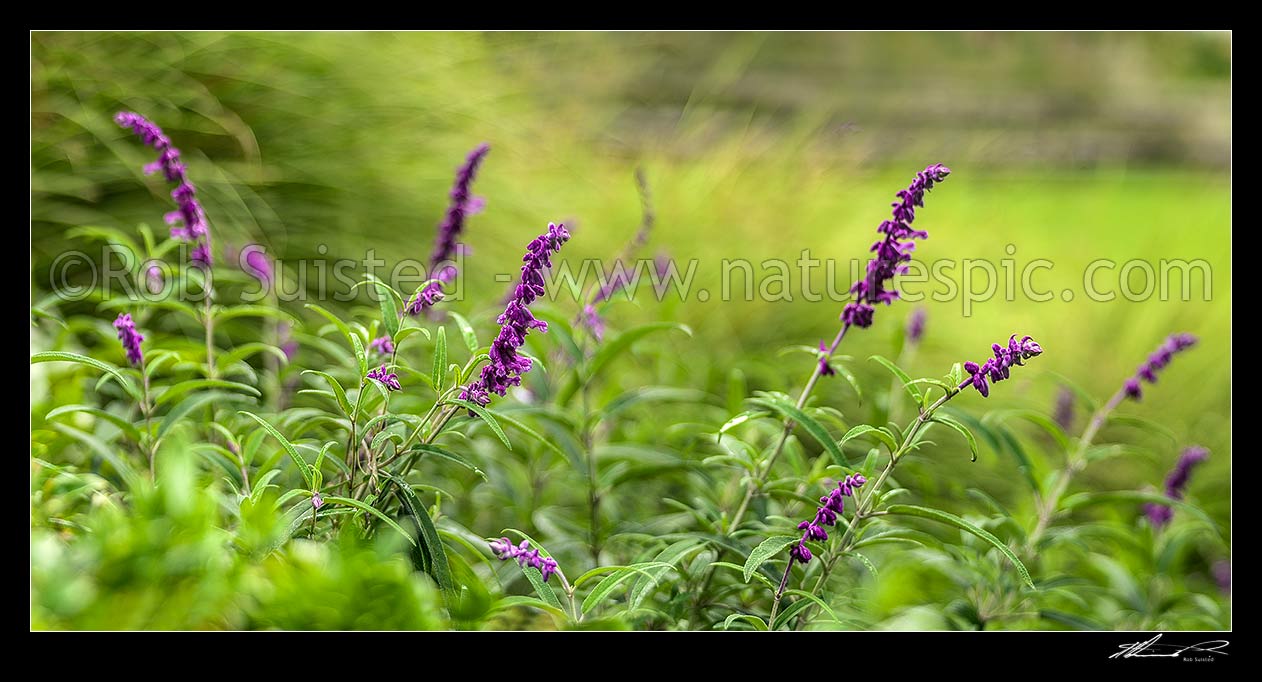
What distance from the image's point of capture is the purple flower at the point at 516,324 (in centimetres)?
116

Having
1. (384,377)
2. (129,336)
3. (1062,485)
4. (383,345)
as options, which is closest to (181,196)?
(129,336)

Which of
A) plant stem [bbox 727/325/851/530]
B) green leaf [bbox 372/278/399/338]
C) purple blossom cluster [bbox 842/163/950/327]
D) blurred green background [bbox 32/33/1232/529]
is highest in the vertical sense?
blurred green background [bbox 32/33/1232/529]

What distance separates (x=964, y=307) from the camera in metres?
4.84

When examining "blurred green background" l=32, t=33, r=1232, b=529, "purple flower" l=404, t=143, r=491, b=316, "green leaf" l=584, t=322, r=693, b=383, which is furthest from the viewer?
"blurred green background" l=32, t=33, r=1232, b=529

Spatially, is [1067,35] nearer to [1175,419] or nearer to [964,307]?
[964,307]

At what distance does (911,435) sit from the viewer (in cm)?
127

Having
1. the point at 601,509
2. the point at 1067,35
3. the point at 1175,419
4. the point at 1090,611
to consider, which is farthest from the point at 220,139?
the point at 1067,35

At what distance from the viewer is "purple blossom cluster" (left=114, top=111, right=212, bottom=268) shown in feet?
4.85

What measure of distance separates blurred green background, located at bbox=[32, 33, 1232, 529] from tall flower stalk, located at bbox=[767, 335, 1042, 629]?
1.91ft

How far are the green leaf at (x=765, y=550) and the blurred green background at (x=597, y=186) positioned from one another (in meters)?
0.68

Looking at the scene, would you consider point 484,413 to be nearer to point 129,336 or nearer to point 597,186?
point 129,336

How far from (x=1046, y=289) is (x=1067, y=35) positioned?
14.3 feet

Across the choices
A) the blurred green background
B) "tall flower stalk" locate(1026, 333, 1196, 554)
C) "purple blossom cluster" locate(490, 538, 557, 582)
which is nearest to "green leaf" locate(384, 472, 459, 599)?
"purple blossom cluster" locate(490, 538, 557, 582)

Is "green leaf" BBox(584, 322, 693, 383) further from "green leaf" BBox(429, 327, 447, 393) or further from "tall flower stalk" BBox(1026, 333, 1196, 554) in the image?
"tall flower stalk" BBox(1026, 333, 1196, 554)
